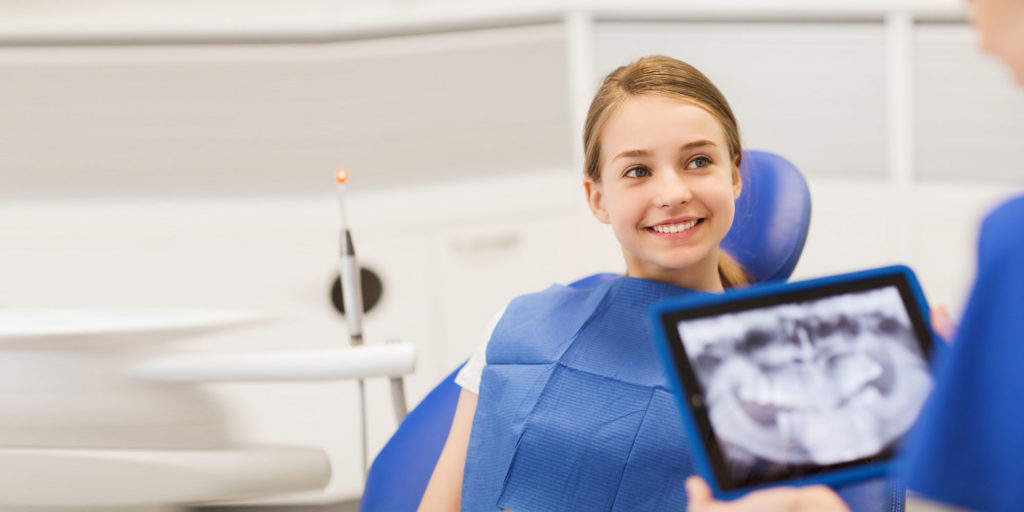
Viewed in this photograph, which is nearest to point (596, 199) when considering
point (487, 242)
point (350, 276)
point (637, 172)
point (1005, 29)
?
point (637, 172)

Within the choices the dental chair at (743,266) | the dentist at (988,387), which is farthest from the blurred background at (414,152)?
the dentist at (988,387)

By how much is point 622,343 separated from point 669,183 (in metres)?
0.16

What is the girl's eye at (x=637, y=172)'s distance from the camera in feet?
3.21

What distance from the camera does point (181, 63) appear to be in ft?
6.52

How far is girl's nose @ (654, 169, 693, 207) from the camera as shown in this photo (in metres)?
0.94

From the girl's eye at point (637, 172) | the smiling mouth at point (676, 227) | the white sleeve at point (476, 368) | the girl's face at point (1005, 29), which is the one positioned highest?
the girl's face at point (1005, 29)

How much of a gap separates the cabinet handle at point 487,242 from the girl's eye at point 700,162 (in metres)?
1.25

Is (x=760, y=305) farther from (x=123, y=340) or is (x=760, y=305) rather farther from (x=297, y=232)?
(x=297, y=232)

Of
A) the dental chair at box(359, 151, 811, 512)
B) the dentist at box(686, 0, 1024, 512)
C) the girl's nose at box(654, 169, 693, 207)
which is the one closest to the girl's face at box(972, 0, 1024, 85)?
the dentist at box(686, 0, 1024, 512)

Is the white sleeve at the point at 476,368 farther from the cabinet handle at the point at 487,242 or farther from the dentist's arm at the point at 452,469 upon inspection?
the cabinet handle at the point at 487,242

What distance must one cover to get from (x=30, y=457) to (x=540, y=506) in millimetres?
618

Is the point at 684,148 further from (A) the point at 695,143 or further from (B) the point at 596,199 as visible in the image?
(B) the point at 596,199

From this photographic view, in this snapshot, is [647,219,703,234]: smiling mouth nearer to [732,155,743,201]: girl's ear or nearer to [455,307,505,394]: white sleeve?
[732,155,743,201]: girl's ear

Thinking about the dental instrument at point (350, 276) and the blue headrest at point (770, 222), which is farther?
the dental instrument at point (350, 276)
